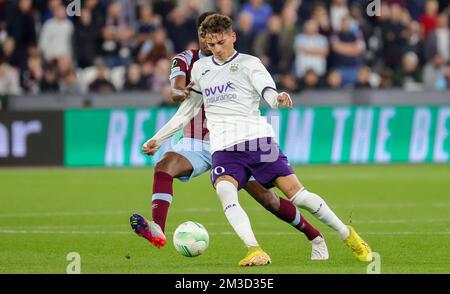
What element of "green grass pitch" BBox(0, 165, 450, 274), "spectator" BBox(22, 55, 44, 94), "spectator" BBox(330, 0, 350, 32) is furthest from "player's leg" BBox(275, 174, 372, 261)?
"spectator" BBox(330, 0, 350, 32)

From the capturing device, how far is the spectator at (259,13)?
25.7 m

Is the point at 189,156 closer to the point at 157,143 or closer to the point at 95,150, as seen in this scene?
the point at 157,143

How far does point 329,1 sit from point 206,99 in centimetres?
1655

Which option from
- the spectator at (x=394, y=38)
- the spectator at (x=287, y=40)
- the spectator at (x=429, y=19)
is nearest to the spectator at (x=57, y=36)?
the spectator at (x=287, y=40)

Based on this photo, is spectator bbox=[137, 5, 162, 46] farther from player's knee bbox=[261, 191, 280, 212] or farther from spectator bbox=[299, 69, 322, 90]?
player's knee bbox=[261, 191, 280, 212]

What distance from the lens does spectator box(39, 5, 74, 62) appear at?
24.4m

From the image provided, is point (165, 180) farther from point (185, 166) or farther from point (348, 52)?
point (348, 52)

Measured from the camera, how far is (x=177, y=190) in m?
19.0

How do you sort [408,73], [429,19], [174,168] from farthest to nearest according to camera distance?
[429,19]
[408,73]
[174,168]

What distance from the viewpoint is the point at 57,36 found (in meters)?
24.4

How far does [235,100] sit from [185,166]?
1046 mm

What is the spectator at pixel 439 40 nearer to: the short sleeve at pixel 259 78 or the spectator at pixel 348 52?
the spectator at pixel 348 52

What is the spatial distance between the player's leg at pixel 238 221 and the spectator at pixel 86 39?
1456 centimetres

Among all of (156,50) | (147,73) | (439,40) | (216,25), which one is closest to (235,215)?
(216,25)
